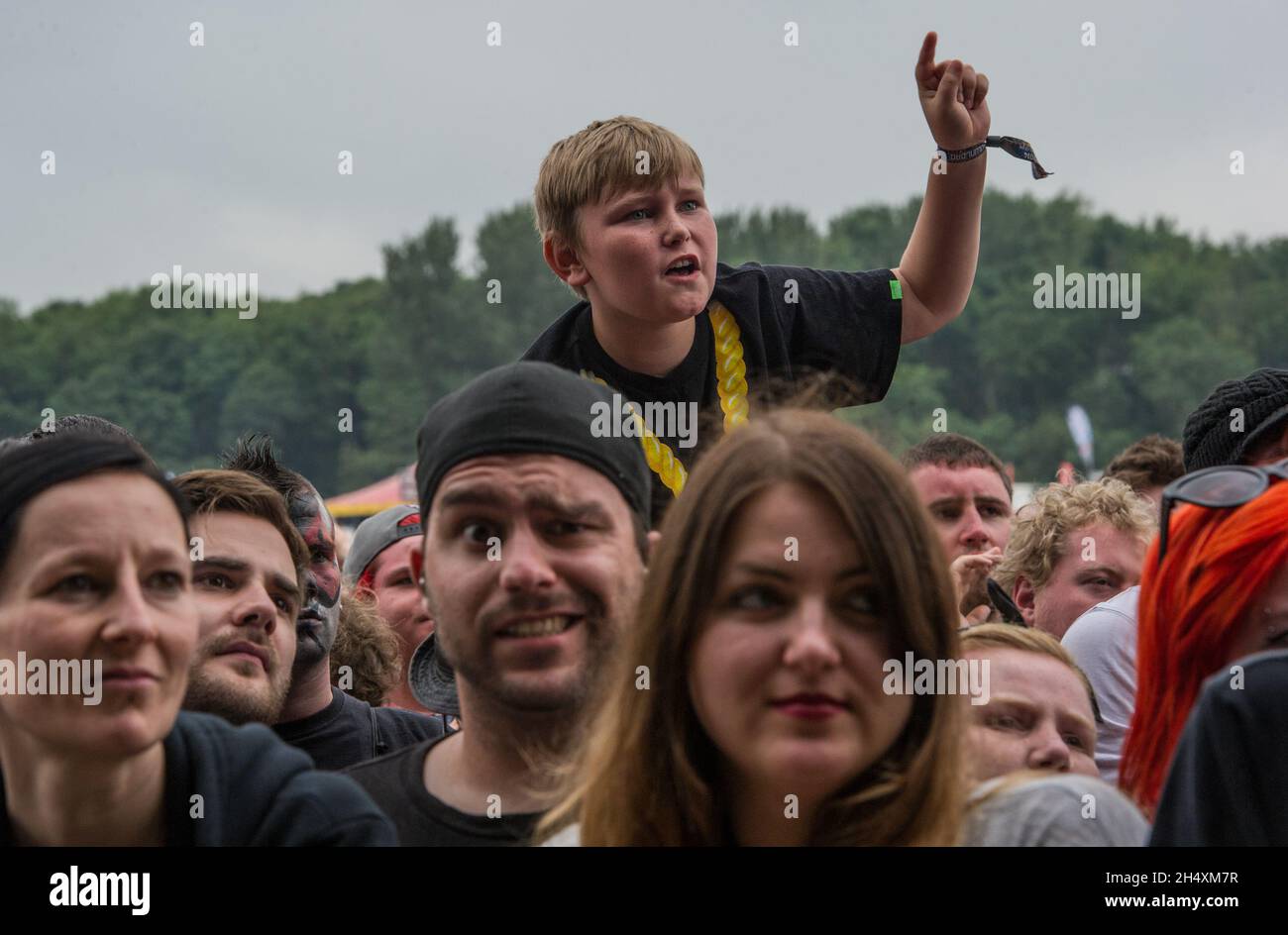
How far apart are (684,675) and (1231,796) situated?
0.83 meters

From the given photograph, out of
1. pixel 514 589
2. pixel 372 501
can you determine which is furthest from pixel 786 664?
pixel 372 501

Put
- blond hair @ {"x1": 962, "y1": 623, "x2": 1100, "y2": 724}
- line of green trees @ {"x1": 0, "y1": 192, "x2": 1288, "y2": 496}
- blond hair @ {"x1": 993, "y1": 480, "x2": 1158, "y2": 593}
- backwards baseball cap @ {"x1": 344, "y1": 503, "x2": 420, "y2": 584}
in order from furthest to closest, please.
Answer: line of green trees @ {"x1": 0, "y1": 192, "x2": 1288, "y2": 496} < backwards baseball cap @ {"x1": 344, "y1": 503, "x2": 420, "y2": 584} < blond hair @ {"x1": 993, "y1": 480, "x2": 1158, "y2": 593} < blond hair @ {"x1": 962, "y1": 623, "x2": 1100, "y2": 724}

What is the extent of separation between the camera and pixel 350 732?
438cm

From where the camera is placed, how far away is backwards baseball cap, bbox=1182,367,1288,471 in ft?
13.7

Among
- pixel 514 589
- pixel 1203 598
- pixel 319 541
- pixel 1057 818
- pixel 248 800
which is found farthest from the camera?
pixel 319 541

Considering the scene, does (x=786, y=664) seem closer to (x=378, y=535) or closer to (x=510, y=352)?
(x=378, y=535)

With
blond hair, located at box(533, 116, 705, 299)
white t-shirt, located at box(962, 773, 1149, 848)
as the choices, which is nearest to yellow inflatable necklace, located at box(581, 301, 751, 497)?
blond hair, located at box(533, 116, 705, 299)

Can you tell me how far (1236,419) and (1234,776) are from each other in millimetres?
2159

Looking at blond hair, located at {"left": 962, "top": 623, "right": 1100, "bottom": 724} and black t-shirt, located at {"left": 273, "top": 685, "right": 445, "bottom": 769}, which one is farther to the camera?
black t-shirt, located at {"left": 273, "top": 685, "right": 445, "bottom": 769}

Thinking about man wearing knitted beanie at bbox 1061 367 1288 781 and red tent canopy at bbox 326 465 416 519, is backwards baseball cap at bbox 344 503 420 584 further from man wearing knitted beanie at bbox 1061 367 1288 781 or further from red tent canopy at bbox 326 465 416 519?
red tent canopy at bbox 326 465 416 519

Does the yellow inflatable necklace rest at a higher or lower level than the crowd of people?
higher

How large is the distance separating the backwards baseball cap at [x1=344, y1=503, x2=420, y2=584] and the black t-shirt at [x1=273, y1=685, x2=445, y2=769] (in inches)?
53.1

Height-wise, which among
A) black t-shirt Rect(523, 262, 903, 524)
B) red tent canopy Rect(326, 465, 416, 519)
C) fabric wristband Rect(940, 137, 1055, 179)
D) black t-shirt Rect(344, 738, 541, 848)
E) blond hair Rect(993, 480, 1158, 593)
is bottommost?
black t-shirt Rect(344, 738, 541, 848)

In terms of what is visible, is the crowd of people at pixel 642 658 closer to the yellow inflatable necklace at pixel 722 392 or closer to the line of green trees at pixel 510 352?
the yellow inflatable necklace at pixel 722 392
